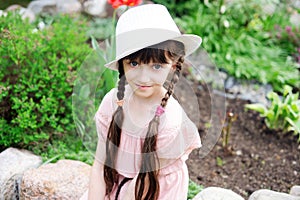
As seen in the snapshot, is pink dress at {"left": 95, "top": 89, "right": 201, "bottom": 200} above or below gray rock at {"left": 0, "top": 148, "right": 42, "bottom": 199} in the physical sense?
above

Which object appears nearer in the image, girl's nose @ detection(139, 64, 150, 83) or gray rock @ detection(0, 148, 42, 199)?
girl's nose @ detection(139, 64, 150, 83)

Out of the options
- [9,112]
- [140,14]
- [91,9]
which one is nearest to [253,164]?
[9,112]

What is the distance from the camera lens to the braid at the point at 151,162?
177cm

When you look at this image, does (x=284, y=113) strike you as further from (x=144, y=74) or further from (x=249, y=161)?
A: (x=144, y=74)

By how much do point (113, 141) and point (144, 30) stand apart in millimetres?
496

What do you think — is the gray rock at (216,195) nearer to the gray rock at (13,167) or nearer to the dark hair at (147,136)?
the dark hair at (147,136)

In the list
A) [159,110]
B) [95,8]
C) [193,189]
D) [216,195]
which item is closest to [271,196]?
[216,195]

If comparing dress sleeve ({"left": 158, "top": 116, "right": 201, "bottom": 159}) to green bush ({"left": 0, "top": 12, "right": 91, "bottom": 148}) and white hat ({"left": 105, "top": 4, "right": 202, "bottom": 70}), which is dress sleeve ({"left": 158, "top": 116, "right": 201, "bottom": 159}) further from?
green bush ({"left": 0, "top": 12, "right": 91, "bottom": 148})

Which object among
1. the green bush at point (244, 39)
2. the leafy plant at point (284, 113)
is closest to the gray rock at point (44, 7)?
the green bush at point (244, 39)

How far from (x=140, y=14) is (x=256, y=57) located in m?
2.65

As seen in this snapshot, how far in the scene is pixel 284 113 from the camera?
322cm

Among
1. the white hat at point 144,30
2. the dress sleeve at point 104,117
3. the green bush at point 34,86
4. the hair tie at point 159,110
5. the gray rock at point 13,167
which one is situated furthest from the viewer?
the green bush at point 34,86

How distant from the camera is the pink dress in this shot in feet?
5.98

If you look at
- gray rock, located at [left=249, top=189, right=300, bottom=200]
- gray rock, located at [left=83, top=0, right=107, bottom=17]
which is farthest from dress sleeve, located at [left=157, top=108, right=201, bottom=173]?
gray rock, located at [left=83, top=0, right=107, bottom=17]
